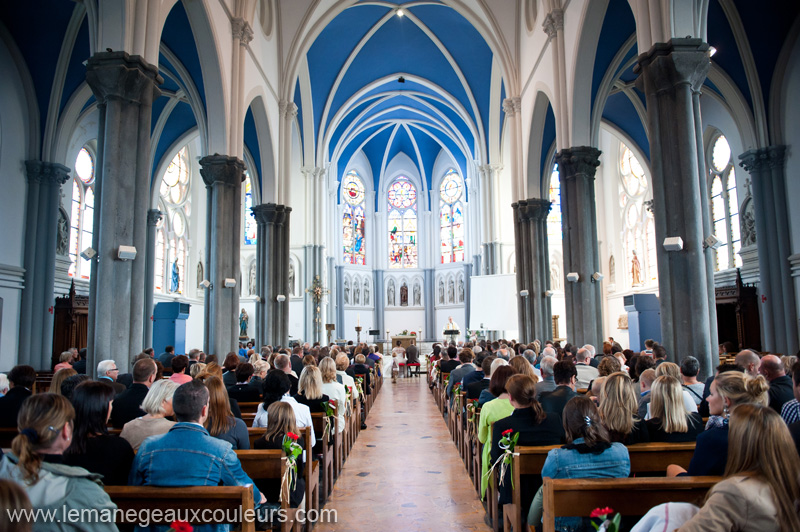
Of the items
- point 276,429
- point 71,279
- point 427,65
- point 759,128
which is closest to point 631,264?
point 759,128

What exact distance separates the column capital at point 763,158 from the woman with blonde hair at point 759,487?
51.0 ft

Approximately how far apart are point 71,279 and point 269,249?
6.04m

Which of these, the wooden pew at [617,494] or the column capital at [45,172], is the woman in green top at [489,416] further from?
the column capital at [45,172]

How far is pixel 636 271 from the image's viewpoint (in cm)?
2406

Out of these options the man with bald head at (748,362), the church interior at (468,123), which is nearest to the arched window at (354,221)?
the church interior at (468,123)

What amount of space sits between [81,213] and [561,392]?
18.2 metres

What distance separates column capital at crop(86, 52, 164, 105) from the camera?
8828 millimetres

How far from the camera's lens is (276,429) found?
414cm

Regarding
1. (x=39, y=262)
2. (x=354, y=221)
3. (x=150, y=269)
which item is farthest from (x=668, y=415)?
(x=354, y=221)

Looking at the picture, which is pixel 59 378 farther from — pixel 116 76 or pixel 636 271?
pixel 636 271

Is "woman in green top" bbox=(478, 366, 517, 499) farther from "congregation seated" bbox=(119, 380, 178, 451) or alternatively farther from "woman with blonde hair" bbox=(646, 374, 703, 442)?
"congregation seated" bbox=(119, 380, 178, 451)

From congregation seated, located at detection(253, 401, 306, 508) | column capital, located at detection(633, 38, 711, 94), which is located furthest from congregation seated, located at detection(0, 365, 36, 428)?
column capital, located at detection(633, 38, 711, 94)

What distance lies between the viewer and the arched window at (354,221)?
38.2 metres

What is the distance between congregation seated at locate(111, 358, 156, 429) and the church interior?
10.7 feet
